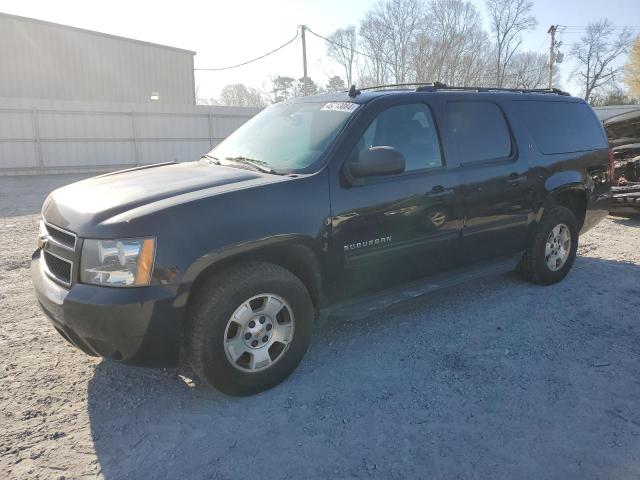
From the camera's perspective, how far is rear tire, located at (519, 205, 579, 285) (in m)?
4.69

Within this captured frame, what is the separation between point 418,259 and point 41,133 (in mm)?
17792

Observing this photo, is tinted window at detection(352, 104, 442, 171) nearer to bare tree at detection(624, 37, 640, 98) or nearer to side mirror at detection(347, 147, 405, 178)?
side mirror at detection(347, 147, 405, 178)

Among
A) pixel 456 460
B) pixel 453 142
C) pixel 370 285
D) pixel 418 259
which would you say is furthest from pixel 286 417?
pixel 453 142

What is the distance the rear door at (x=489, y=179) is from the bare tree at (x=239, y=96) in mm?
52445

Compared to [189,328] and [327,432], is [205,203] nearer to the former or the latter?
[189,328]

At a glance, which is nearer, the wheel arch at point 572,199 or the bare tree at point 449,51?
the wheel arch at point 572,199

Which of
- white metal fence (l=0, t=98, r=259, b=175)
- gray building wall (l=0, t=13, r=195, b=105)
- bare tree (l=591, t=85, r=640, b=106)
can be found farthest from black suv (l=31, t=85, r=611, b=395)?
bare tree (l=591, t=85, r=640, b=106)

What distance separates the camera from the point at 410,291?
12.3ft

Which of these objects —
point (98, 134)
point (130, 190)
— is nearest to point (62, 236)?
point (130, 190)

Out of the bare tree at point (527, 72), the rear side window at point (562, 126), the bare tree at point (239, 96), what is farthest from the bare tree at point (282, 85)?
the rear side window at point (562, 126)

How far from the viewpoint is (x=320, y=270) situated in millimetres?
3180

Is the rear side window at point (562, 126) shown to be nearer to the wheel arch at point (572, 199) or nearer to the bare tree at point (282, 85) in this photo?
the wheel arch at point (572, 199)

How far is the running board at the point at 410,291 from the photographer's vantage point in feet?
11.0

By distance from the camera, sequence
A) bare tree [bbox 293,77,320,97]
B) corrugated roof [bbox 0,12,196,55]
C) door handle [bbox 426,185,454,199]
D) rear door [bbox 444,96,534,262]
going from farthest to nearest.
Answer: bare tree [bbox 293,77,320,97] < corrugated roof [bbox 0,12,196,55] < rear door [bbox 444,96,534,262] < door handle [bbox 426,185,454,199]
